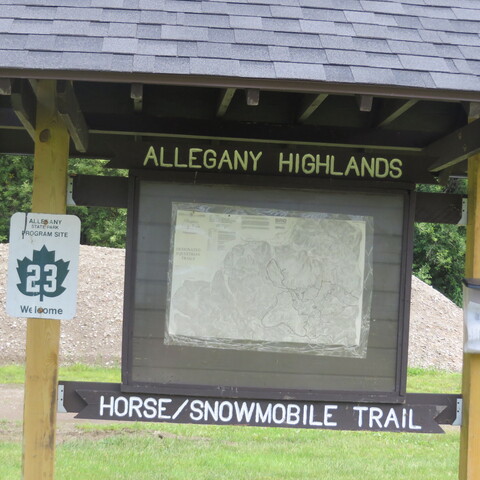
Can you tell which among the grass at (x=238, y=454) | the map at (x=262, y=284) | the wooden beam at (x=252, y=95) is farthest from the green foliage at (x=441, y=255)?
the wooden beam at (x=252, y=95)

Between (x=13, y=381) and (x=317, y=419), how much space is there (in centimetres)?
892

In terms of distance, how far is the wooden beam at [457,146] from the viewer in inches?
181

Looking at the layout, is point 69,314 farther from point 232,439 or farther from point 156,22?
point 232,439

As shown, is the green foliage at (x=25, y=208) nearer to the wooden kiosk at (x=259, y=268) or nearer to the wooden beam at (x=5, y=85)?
the wooden kiosk at (x=259, y=268)

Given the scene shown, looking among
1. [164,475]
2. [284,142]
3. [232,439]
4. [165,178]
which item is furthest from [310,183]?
[232,439]

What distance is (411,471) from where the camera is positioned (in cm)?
788

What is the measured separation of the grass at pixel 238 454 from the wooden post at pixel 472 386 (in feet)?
8.97

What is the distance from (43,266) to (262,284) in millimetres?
1292

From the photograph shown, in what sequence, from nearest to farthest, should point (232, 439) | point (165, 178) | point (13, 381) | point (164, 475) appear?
point (165, 178) < point (164, 475) < point (232, 439) < point (13, 381)

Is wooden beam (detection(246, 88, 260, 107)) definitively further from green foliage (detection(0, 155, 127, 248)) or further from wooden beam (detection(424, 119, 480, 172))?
green foliage (detection(0, 155, 127, 248))

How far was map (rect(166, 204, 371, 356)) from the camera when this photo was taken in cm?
488

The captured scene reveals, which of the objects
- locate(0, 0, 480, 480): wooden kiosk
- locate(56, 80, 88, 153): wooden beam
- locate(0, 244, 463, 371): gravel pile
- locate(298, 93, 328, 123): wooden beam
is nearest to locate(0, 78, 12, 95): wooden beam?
locate(56, 80, 88, 153): wooden beam

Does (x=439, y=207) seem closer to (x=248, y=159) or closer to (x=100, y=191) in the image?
(x=248, y=159)

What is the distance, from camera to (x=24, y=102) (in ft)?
14.1
